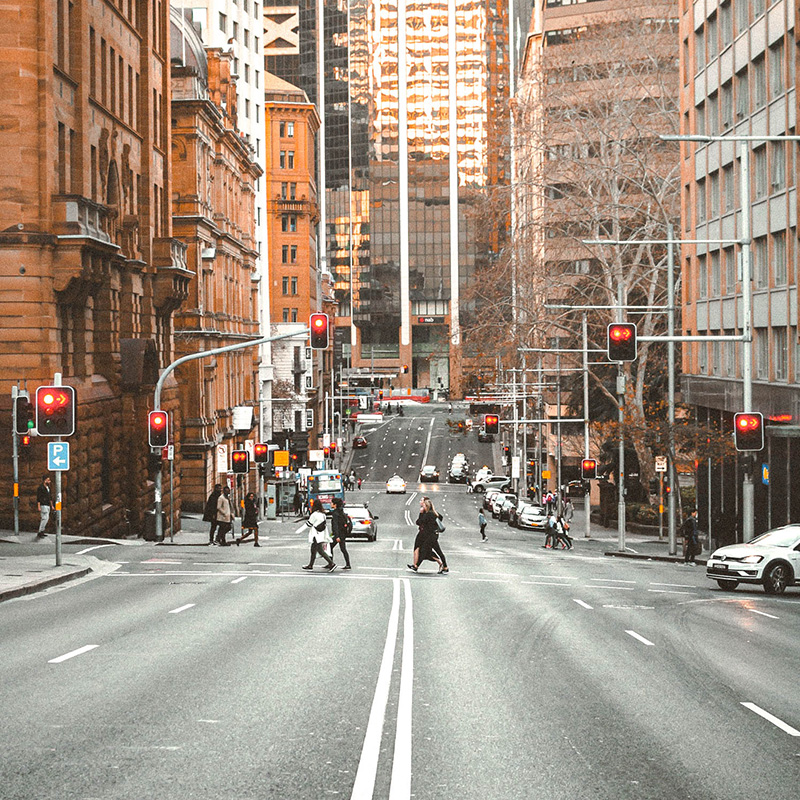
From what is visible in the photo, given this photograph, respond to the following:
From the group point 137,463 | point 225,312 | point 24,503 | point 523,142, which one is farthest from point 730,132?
point 225,312

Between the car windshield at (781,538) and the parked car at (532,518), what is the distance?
106 ft

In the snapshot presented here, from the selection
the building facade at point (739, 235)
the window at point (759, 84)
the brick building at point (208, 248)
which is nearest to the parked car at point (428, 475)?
the brick building at point (208, 248)

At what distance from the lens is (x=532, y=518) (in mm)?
60531

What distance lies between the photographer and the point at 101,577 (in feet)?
83.9

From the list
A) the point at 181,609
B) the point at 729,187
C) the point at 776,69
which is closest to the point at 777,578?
the point at 181,609

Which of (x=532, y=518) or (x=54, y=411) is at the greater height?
(x=54, y=411)

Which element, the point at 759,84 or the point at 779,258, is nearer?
the point at 779,258

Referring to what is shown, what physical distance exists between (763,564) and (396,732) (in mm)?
17297

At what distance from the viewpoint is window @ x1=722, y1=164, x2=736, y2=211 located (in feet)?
148

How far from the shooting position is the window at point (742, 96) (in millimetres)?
43300

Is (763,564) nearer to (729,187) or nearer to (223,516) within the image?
(223,516)

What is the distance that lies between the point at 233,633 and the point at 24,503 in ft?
61.0

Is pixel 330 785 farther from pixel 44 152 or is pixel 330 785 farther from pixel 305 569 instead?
pixel 44 152

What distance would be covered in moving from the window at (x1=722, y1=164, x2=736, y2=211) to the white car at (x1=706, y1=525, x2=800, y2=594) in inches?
843
